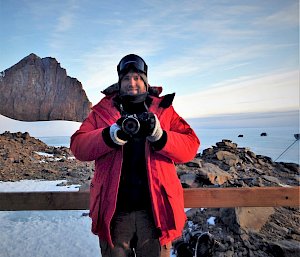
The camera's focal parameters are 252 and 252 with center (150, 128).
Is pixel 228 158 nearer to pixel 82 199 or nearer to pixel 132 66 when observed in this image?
pixel 82 199

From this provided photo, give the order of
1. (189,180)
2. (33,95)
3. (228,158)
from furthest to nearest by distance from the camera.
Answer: (228,158)
(189,180)
(33,95)

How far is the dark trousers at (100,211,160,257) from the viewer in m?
1.55

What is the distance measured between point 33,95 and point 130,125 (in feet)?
11.2

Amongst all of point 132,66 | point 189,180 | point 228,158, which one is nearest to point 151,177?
point 132,66

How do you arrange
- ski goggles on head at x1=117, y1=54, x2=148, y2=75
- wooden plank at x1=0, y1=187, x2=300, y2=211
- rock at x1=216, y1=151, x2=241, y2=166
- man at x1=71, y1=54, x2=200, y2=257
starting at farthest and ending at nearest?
rock at x1=216, y1=151, x2=241, y2=166
wooden plank at x1=0, y1=187, x2=300, y2=211
ski goggles on head at x1=117, y1=54, x2=148, y2=75
man at x1=71, y1=54, x2=200, y2=257

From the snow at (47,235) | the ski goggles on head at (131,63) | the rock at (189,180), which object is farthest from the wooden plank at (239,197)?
the rock at (189,180)

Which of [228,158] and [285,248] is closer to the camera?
[285,248]

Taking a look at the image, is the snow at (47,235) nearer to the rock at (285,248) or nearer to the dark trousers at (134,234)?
the rock at (285,248)

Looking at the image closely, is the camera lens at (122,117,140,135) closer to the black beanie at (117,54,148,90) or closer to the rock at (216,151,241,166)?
the black beanie at (117,54,148,90)

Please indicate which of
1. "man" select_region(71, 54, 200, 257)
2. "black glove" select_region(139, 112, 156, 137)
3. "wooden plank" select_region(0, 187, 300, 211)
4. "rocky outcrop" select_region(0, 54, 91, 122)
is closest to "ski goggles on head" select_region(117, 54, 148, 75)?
"man" select_region(71, 54, 200, 257)

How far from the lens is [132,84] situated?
172 cm

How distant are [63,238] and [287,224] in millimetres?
3370

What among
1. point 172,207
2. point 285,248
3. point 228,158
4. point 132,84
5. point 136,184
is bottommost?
point 285,248

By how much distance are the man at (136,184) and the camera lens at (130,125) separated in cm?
4
